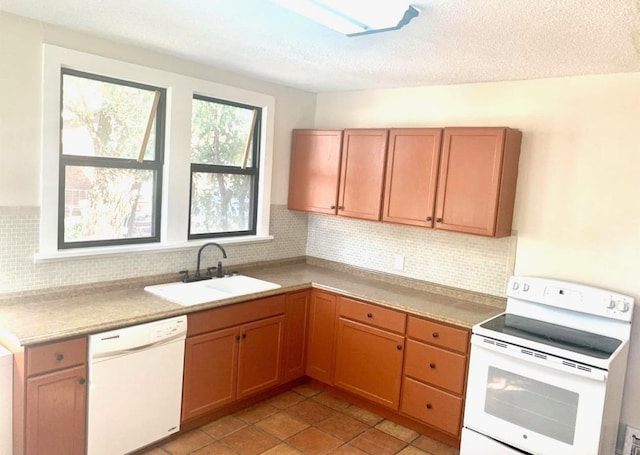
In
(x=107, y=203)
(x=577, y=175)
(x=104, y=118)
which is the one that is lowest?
(x=107, y=203)

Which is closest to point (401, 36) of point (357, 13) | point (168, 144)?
point (357, 13)

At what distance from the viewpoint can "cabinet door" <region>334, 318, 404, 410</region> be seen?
10.8 feet

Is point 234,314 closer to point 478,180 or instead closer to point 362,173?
point 362,173

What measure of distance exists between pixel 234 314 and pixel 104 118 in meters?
1.47

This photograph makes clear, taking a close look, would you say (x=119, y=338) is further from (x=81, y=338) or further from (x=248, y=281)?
(x=248, y=281)

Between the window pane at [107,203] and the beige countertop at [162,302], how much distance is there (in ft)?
1.09

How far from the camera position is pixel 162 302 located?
2.89 meters

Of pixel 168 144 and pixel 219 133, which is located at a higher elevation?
pixel 219 133

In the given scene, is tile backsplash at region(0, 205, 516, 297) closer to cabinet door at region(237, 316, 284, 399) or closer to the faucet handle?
the faucet handle

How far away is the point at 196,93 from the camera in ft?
11.2

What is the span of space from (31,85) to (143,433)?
2.01 m

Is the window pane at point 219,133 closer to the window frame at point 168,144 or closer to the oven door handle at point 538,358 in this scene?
the window frame at point 168,144

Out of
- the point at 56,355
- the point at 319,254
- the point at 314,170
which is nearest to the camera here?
the point at 56,355

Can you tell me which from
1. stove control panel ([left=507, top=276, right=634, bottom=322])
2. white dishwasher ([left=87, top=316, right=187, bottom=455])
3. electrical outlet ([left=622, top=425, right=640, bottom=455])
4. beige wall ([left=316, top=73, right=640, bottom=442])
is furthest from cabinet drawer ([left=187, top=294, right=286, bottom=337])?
electrical outlet ([left=622, top=425, right=640, bottom=455])
